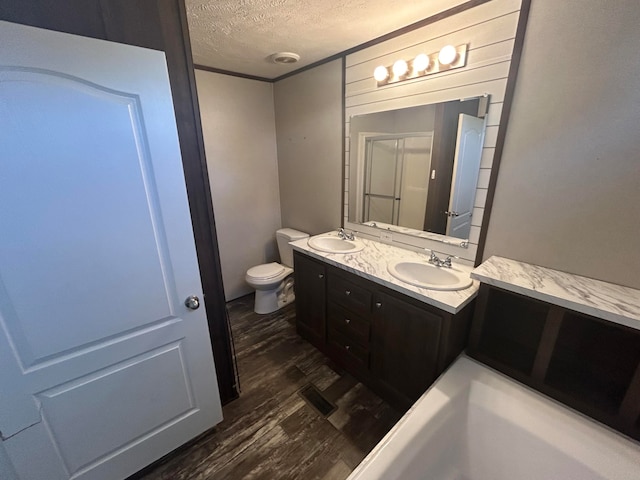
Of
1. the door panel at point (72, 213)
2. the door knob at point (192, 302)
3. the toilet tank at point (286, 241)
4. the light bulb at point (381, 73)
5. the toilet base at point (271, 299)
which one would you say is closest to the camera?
the door panel at point (72, 213)

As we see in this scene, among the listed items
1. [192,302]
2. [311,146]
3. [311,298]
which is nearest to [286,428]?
[311,298]

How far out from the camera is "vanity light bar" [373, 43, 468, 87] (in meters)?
1.52

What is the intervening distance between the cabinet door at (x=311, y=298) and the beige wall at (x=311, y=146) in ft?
2.07

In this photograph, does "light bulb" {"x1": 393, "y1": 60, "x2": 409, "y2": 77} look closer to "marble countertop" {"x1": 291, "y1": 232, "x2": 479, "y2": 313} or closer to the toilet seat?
"marble countertop" {"x1": 291, "y1": 232, "x2": 479, "y2": 313}

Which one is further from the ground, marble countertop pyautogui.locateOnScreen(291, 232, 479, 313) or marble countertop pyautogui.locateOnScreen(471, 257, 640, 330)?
marble countertop pyautogui.locateOnScreen(471, 257, 640, 330)

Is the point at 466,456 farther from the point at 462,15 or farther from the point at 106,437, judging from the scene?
the point at 462,15

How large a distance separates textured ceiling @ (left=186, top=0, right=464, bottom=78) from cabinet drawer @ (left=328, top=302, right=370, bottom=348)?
1871mm

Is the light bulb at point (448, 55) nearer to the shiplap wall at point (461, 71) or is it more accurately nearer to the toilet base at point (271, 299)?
the shiplap wall at point (461, 71)

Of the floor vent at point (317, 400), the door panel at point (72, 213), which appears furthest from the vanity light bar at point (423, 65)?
the floor vent at point (317, 400)

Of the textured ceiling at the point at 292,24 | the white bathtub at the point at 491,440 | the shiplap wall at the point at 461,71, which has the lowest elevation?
the white bathtub at the point at 491,440

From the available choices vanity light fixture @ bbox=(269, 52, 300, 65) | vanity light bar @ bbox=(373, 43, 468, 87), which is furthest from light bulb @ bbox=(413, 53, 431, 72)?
vanity light fixture @ bbox=(269, 52, 300, 65)

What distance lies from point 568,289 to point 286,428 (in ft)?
5.54

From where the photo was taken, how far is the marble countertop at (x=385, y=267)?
1328mm

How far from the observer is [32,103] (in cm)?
86
